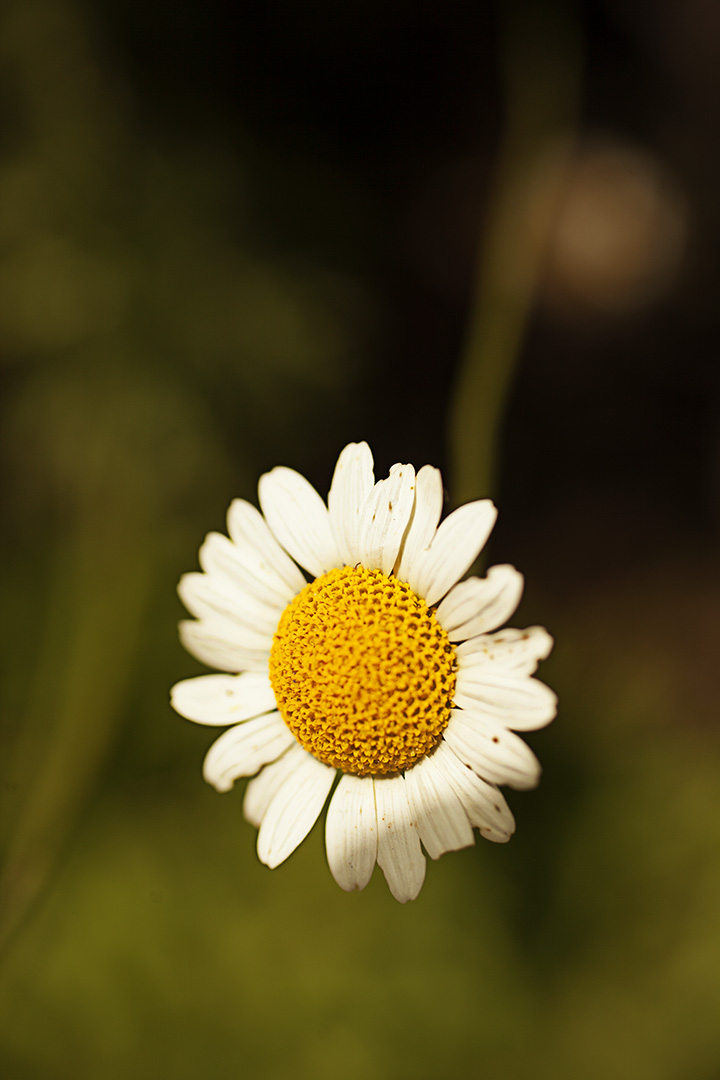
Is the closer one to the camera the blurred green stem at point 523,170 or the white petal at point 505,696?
the white petal at point 505,696

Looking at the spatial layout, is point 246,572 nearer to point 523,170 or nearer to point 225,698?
point 225,698

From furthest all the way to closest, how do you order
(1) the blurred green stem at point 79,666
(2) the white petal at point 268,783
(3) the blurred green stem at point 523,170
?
1. (1) the blurred green stem at point 79,666
2. (3) the blurred green stem at point 523,170
3. (2) the white petal at point 268,783


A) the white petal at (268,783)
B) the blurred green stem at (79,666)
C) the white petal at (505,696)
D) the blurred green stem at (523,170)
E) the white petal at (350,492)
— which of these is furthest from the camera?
the blurred green stem at (79,666)

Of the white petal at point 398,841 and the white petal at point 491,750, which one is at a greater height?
the white petal at point 491,750

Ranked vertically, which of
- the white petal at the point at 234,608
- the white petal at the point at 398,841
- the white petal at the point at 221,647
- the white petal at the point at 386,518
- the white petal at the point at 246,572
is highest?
the white petal at the point at 386,518

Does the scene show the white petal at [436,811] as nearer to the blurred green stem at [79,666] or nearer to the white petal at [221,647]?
the white petal at [221,647]

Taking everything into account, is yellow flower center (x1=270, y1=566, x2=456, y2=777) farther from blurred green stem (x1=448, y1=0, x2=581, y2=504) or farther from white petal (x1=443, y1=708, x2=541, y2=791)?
blurred green stem (x1=448, y1=0, x2=581, y2=504)

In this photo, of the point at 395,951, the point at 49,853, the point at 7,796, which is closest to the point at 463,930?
the point at 395,951

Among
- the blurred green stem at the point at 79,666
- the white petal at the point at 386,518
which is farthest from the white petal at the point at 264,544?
the blurred green stem at the point at 79,666
